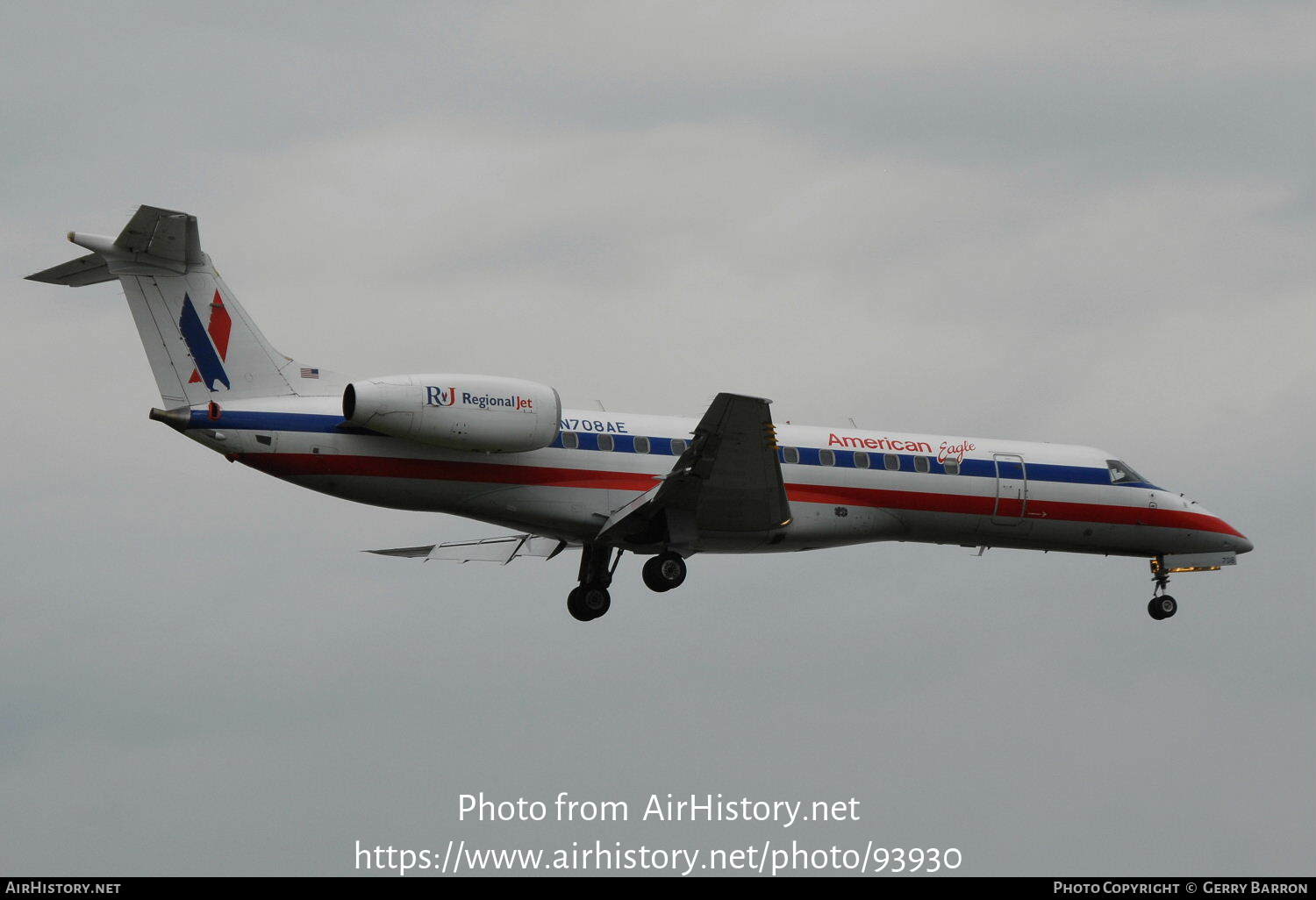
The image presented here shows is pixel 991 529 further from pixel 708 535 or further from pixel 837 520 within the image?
pixel 708 535

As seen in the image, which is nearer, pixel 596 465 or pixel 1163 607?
pixel 596 465

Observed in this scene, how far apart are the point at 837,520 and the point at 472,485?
21.4 feet

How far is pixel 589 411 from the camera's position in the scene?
2772 cm

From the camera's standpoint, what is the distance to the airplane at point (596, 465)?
2459 cm

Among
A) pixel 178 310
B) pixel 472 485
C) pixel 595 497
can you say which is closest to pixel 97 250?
pixel 178 310

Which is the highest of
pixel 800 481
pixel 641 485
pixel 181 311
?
pixel 800 481

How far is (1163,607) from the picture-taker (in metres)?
32.1

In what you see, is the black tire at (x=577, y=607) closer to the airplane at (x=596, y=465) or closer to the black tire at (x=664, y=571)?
the airplane at (x=596, y=465)

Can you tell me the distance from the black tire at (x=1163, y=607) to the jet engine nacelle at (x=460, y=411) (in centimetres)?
1300

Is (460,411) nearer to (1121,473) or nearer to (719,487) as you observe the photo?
(719,487)

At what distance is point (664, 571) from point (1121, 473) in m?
9.41

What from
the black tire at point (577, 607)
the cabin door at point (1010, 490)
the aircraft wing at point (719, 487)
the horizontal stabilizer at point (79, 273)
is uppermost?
the cabin door at point (1010, 490)

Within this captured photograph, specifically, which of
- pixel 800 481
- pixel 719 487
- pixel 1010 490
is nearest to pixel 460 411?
pixel 719 487

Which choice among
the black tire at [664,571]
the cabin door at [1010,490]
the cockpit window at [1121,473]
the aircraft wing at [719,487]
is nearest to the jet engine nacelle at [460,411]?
the aircraft wing at [719,487]
